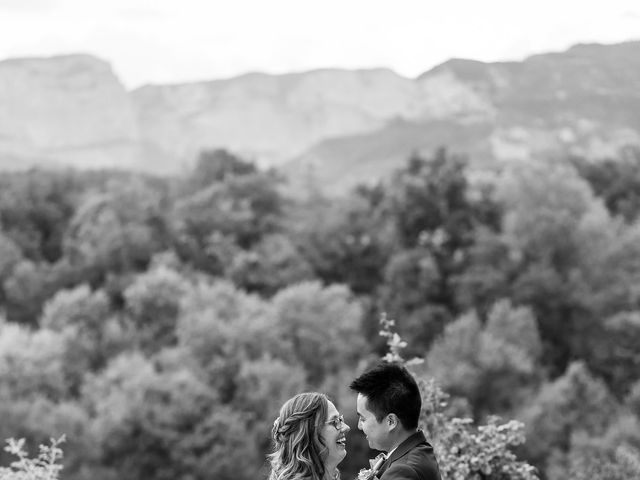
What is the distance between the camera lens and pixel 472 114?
15525 centimetres

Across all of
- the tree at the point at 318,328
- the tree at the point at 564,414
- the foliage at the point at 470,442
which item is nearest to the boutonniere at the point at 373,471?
the foliage at the point at 470,442

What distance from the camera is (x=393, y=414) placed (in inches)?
177

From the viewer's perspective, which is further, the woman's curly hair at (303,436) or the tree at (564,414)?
the tree at (564,414)

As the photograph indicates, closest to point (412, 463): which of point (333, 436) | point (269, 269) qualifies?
point (333, 436)

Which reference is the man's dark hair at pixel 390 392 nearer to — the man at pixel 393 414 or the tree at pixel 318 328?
the man at pixel 393 414

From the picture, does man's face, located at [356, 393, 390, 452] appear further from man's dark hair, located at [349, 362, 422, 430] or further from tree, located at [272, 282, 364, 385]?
tree, located at [272, 282, 364, 385]

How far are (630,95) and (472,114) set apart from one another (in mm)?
33652

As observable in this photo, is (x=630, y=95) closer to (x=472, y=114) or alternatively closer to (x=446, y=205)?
(x=472, y=114)

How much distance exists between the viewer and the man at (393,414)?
4.49 meters

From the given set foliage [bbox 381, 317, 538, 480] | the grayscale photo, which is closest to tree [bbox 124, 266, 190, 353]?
the grayscale photo

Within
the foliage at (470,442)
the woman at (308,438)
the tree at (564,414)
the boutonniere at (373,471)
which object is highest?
the woman at (308,438)

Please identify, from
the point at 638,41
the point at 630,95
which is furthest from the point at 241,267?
the point at 630,95

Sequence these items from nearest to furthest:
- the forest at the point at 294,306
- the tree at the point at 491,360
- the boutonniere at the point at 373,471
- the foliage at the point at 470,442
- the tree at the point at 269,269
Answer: the boutonniere at the point at 373,471, the foliage at the point at 470,442, the forest at the point at 294,306, the tree at the point at 491,360, the tree at the point at 269,269

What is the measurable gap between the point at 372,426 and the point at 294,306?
46300 mm
